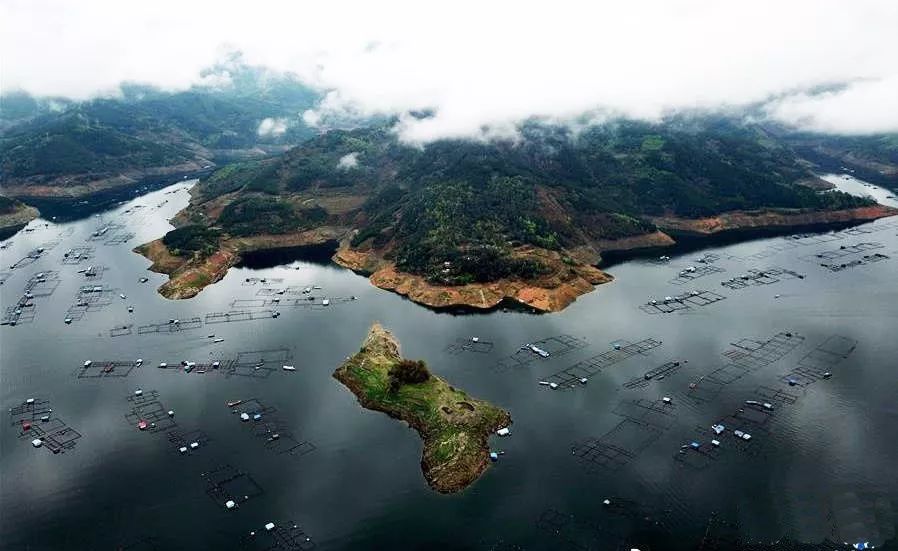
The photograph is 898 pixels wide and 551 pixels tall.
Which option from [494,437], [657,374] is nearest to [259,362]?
[494,437]

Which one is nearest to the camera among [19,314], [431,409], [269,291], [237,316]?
[431,409]

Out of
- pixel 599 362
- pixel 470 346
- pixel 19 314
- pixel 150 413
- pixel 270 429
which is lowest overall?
pixel 19 314

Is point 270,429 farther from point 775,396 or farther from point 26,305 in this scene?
point 26,305

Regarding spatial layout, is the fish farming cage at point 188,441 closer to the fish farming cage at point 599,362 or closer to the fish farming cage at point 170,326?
the fish farming cage at point 170,326

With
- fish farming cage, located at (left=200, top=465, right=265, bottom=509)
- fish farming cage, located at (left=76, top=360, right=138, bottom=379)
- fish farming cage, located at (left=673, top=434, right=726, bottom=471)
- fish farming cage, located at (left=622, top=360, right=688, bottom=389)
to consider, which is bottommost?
fish farming cage, located at (left=76, top=360, right=138, bottom=379)

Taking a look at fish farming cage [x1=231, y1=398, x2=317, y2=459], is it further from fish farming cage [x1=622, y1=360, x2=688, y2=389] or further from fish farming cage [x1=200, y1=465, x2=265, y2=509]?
fish farming cage [x1=622, y1=360, x2=688, y2=389]

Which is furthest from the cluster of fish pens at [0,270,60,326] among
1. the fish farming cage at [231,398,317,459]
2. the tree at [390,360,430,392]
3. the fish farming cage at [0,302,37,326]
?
the tree at [390,360,430,392]
